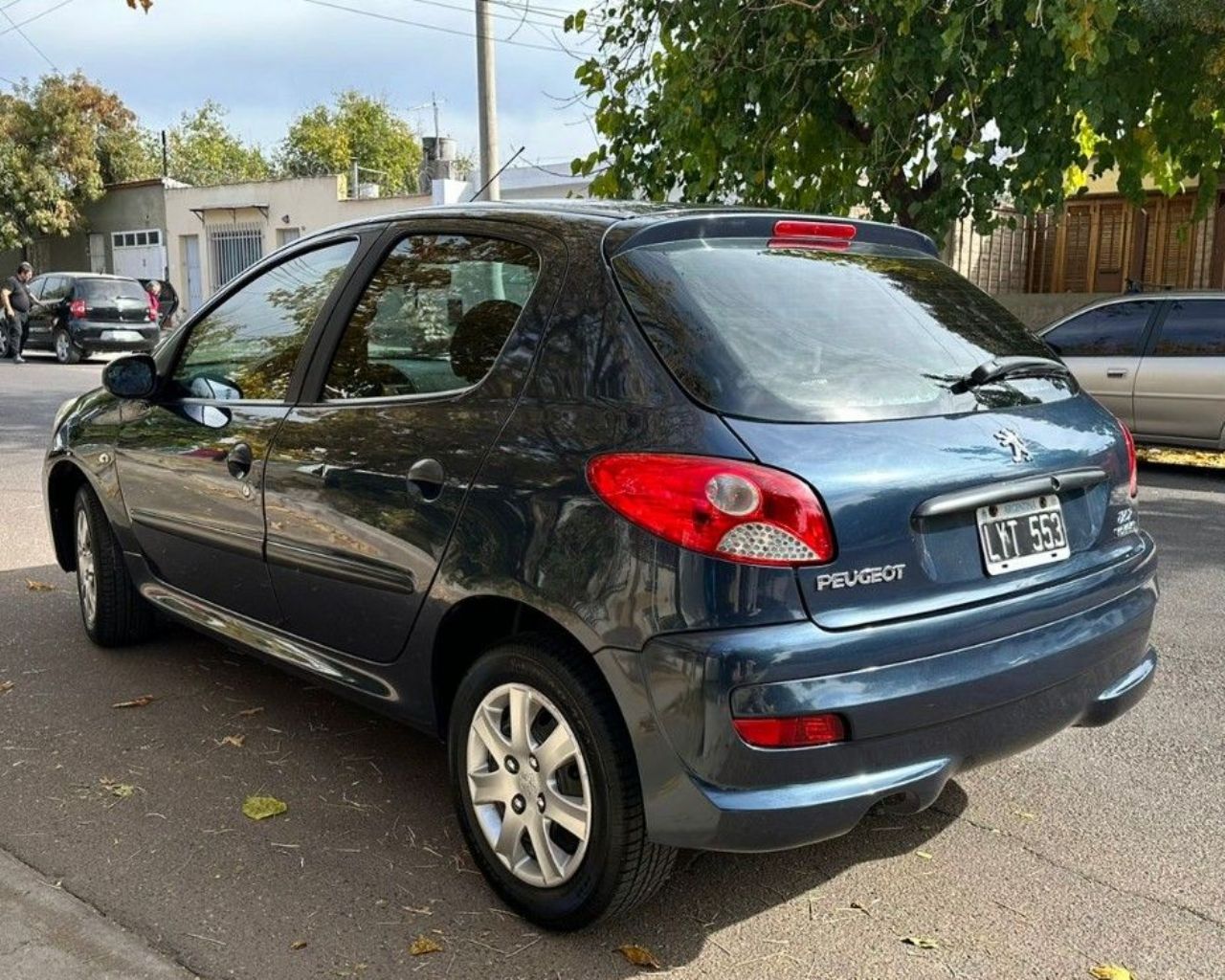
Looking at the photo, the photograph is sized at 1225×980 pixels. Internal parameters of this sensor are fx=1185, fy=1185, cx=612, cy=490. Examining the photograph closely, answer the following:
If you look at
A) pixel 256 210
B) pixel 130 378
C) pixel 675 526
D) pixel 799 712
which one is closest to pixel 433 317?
pixel 675 526

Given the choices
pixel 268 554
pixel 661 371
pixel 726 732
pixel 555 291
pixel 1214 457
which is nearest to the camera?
pixel 726 732

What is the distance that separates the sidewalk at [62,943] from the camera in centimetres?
268

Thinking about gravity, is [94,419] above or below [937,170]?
below

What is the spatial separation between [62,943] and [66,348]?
802 inches

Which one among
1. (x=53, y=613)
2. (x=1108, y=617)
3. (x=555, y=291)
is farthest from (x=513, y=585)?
(x=53, y=613)

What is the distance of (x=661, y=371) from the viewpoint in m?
2.67

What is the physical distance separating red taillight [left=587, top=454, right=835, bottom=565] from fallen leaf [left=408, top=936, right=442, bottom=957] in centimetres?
114

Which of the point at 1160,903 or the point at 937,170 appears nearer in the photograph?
the point at 1160,903

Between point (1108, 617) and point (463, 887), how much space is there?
180 cm

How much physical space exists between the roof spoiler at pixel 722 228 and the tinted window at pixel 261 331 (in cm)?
112

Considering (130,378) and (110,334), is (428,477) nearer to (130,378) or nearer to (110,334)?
(130,378)

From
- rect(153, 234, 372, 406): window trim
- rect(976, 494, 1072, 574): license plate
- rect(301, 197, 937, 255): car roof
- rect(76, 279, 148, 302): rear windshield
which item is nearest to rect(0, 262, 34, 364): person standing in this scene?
rect(76, 279, 148, 302): rear windshield

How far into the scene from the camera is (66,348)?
2102cm

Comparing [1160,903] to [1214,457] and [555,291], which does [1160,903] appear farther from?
[1214,457]
